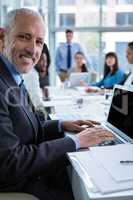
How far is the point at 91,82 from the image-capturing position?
4.27 meters

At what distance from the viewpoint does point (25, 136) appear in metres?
1.36

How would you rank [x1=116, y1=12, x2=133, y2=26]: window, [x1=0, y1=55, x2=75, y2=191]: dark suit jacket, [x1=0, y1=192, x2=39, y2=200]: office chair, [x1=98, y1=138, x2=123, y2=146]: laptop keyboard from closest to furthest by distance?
1. [x1=0, y1=55, x2=75, y2=191]: dark suit jacket
2. [x1=0, y1=192, x2=39, y2=200]: office chair
3. [x1=98, y1=138, x2=123, y2=146]: laptop keyboard
4. [x1=116, y1=12, x2=133, y2=26]: window

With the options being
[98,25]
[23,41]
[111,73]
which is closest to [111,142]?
[23,41]

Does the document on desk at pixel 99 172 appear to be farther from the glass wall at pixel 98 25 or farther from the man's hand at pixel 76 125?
the glass wall at pixel 98 25

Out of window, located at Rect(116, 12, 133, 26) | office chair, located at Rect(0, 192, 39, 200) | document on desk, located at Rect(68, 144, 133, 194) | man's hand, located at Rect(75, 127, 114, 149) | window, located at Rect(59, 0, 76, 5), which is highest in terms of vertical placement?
window, located at Rect(59, 0, 76, 5)

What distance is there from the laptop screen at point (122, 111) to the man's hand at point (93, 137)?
88 mm

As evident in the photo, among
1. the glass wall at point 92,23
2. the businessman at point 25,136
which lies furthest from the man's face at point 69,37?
the businessman at point 25,136

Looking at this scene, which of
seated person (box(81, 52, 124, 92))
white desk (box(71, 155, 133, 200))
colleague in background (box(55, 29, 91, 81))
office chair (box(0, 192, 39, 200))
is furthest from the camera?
colleague in background (box(55, 29, 91, 81))

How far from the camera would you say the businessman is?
3.88 feet

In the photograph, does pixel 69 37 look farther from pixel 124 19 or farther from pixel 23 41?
pixel 23 41

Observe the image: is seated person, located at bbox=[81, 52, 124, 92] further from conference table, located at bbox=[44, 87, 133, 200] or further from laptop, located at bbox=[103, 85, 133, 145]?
laptop, located at bbox=[103, 85, 133, 145]

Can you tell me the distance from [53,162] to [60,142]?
0.28 ft

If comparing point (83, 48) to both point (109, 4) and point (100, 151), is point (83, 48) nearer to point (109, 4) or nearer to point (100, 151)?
point (109, 4)

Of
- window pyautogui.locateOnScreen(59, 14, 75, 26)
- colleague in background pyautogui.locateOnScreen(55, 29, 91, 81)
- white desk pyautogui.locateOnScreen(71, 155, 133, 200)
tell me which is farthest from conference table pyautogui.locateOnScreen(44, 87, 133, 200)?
window pyautogui.locateOnScreen(59, 14, 75, 26)
